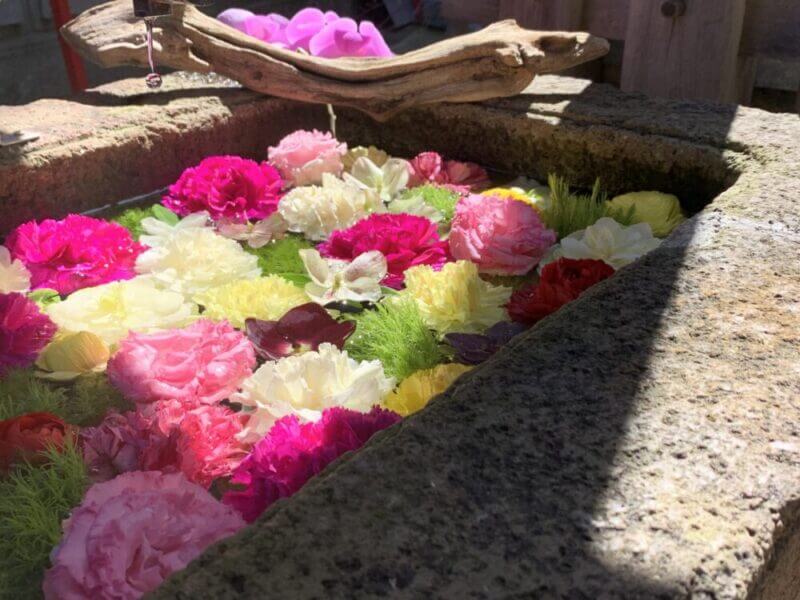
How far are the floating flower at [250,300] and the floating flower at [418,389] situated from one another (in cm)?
32

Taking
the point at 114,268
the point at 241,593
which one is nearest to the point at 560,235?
the point at 114,268

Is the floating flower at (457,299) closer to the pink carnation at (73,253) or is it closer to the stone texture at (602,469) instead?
the stone texture at (602,469)

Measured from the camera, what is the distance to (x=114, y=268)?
1.75 metres

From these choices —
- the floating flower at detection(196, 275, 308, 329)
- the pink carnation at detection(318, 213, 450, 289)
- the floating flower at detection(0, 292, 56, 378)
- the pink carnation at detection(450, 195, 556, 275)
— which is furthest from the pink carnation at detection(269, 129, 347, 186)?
the floating flower at detection(0, 292, 56, 378)

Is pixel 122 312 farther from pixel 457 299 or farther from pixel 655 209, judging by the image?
pixel 655 209

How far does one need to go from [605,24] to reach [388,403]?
183 centimetres

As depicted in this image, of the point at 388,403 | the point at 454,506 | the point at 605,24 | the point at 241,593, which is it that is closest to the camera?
the point at 241,593

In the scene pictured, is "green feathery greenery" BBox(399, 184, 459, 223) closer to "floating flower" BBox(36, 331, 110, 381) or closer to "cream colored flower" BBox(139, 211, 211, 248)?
"cream colored flower" BBox(139, 211, 211, 248)

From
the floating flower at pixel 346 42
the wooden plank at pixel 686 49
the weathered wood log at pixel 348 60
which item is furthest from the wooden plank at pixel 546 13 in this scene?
the floating flower at pixel 346 42

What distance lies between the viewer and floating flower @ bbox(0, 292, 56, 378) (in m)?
1.42

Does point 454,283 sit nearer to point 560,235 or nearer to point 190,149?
point 560,235

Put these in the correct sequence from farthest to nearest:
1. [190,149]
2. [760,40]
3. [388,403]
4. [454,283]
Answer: [760,40], [190,149], [454,283], [388,403]

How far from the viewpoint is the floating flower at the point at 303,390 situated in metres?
1.21

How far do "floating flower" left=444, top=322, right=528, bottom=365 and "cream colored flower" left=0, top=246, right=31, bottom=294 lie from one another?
2.70 ft
